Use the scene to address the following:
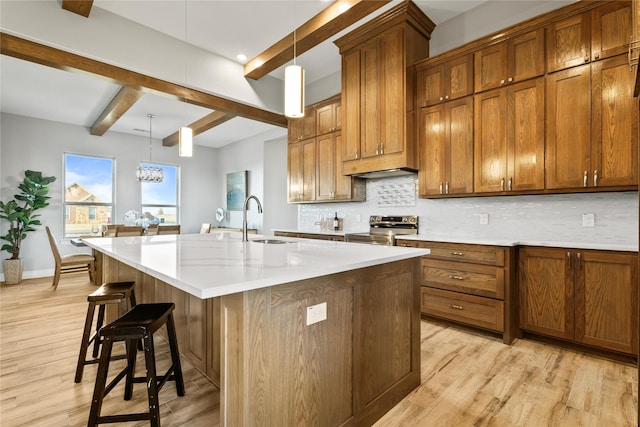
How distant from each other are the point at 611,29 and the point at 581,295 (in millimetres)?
2026

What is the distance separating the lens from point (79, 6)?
276 cm

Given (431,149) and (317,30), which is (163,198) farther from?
(431,149)

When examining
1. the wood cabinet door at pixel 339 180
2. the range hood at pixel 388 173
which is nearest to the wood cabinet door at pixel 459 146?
the range hood at pixel 388 173

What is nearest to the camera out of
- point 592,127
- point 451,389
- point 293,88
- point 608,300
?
point 451,389

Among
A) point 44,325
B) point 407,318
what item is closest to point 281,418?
point 407,318

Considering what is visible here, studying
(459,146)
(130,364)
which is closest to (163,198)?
(130,364)

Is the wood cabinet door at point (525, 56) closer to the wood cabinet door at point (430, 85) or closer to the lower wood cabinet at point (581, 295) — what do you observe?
the wood cabinet door at point (430, 85)

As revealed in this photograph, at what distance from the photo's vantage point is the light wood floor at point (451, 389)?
1644 millimetres

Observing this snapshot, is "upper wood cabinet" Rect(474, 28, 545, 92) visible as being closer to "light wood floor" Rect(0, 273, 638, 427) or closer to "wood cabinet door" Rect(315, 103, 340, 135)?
"wood cabinet door" Rect(315, 103, 340, 135)

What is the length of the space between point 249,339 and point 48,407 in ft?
5.25

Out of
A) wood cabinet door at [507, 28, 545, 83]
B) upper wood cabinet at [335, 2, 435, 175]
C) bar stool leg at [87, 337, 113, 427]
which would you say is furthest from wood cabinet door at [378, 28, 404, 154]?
bar stool leg at [87, 337, 113, 427]

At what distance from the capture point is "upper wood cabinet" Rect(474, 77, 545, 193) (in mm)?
2621

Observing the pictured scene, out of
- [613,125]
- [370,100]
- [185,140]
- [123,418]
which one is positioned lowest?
[123,418]

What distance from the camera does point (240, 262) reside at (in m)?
1.43
